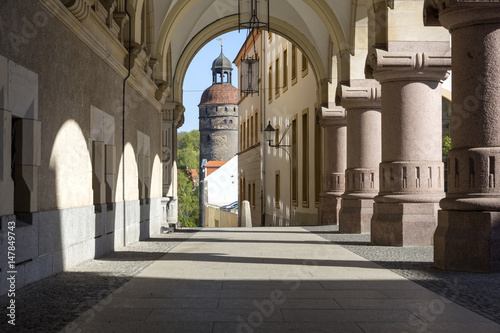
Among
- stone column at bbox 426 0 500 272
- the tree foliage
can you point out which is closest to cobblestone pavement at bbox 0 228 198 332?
stone column at bbox 426 0 500 272

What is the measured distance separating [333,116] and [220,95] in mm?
75511

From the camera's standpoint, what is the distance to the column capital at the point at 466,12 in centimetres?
872

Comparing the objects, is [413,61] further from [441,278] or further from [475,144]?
[441,278]

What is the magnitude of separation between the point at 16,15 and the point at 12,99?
84 cm

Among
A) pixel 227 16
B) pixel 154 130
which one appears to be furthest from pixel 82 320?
pixel 227 16

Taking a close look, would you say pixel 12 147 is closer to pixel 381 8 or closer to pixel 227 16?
pixel 381 8

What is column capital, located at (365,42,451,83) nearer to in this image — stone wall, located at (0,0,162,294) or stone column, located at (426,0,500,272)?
stone column, located at (426,0,500,272)

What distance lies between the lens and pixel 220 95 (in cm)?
9562

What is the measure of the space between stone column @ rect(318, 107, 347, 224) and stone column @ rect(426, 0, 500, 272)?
11656mm

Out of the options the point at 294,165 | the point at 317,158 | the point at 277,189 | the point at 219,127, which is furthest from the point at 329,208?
the point at 219,127

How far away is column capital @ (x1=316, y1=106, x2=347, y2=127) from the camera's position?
2072 cm

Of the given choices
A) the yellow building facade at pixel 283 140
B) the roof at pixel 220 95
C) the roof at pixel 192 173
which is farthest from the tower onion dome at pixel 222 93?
the yellow building facade at pixel 283 140

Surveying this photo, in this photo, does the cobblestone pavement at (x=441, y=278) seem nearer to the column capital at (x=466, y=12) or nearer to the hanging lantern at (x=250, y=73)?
the column capital at (x=466, y=12)

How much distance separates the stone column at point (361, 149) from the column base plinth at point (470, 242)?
7.91 metres
